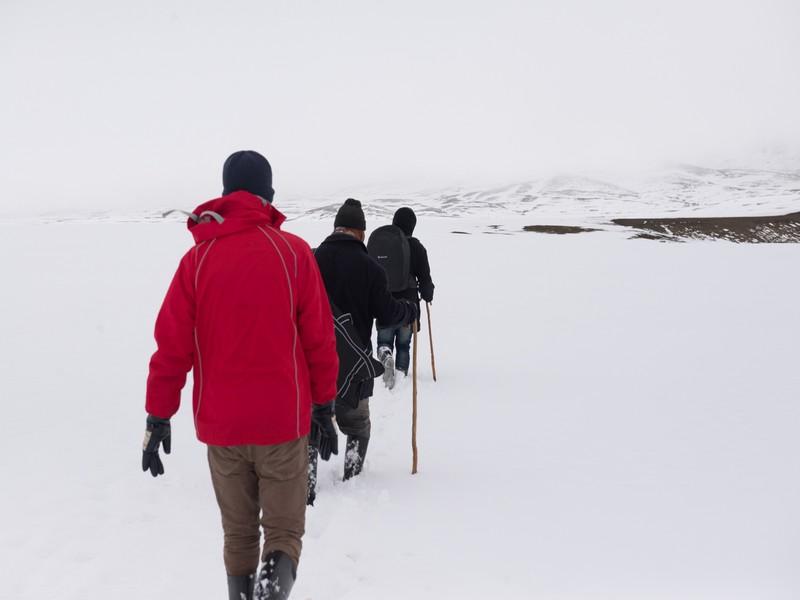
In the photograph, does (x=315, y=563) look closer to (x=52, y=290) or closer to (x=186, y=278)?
(x=186, y=278)

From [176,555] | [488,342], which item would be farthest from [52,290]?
[176,555]

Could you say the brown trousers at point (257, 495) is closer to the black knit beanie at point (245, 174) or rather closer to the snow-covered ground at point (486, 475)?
the snow-covered ground at point (486, 475)

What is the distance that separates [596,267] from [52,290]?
637 inches

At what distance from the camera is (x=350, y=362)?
12.0ft

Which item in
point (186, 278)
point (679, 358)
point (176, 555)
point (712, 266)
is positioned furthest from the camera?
point (712, 266)

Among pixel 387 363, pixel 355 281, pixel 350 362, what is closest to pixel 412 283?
pixel 387 363

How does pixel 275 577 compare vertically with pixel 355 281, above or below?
below

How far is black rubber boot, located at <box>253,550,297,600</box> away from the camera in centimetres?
236

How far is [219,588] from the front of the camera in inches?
121

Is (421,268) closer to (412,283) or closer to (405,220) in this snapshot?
(412,283)

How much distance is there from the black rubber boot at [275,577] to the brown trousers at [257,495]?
0.12 ft

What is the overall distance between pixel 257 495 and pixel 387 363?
3.85m

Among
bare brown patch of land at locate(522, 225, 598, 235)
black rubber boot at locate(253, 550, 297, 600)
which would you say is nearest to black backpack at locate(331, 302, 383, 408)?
black rubber boot at locate(253, 550, 297, 600)

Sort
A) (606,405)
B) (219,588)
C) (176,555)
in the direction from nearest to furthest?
(219,588), (176,555), (606,405)
